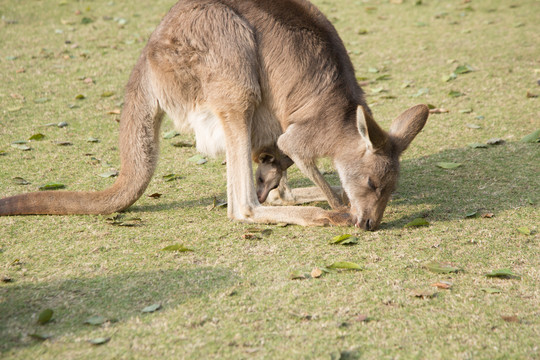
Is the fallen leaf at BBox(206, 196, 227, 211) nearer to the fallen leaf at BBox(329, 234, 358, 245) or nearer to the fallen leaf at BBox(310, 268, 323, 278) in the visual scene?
the fallen leaf at BBox(329, 234, 358, 245)

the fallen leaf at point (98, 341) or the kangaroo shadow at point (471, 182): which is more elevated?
the fallen leaf at point (98, 341)

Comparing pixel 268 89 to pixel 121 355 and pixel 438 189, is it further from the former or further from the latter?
pixel 121 355

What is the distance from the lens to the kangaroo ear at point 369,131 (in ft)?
10.7

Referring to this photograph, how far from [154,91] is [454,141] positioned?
2549 millimetres

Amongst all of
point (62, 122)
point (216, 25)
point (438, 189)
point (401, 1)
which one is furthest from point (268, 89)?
point (401, 1)

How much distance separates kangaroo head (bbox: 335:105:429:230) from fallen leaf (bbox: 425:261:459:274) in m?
0.55

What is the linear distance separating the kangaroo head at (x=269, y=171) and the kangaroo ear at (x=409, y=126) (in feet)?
2.68

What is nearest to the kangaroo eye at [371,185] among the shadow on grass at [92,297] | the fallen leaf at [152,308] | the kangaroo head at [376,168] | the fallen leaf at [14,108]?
the kangaroo head at [376,168]

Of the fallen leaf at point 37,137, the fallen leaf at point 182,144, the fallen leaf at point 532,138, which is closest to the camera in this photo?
the fallen leaf at point 532,138

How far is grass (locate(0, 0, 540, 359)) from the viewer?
2.34 metres

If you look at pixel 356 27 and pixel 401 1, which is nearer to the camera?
pixel 356 27

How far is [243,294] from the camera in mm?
2689

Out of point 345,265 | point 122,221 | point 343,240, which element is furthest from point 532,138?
point 122,221

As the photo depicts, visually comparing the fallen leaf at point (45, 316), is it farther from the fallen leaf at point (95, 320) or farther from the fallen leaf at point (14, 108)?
the fallen leaf at point (14, 108)
